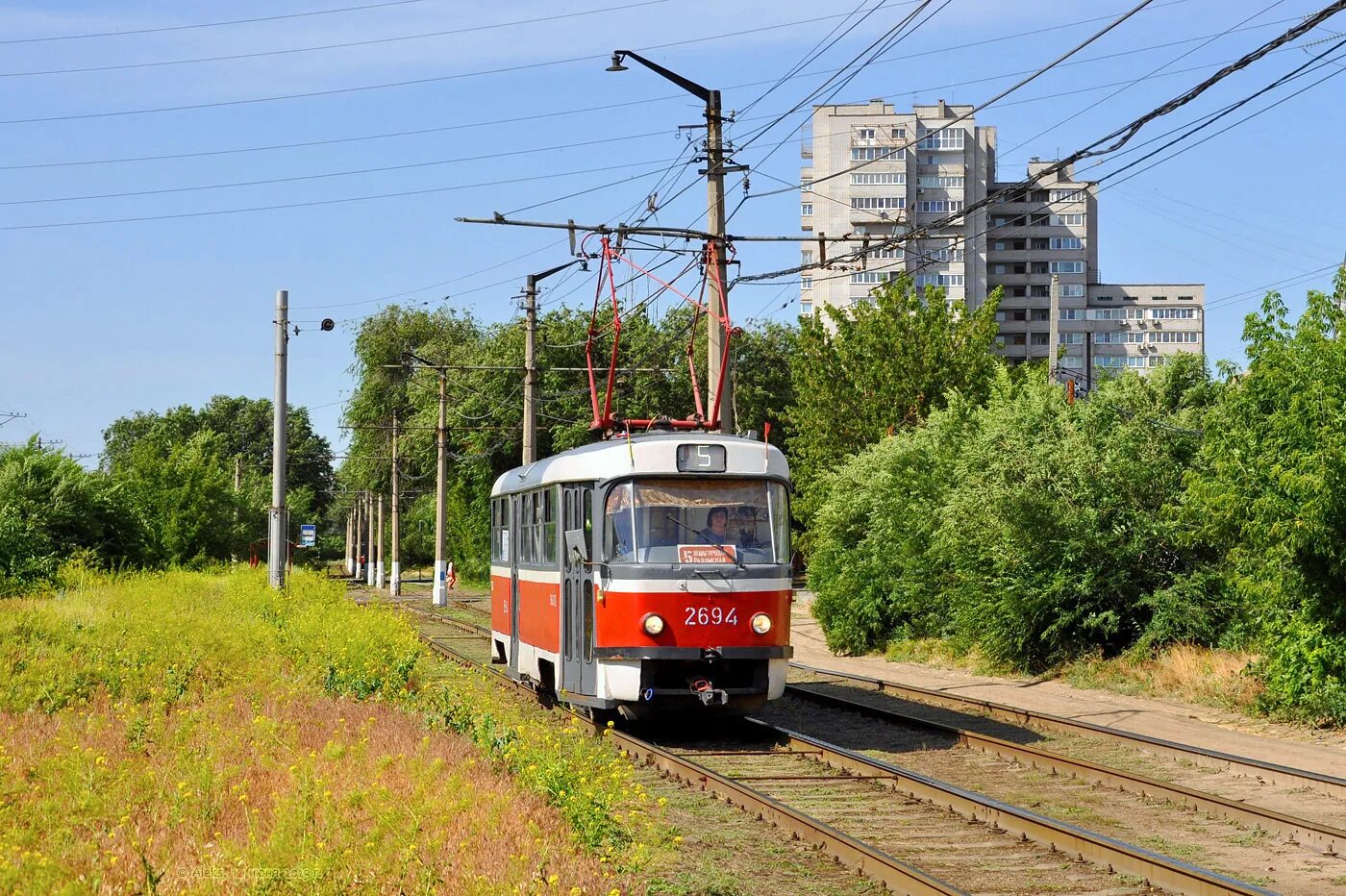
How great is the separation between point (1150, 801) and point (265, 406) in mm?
124656

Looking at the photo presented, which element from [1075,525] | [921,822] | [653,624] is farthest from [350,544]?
[921,822]

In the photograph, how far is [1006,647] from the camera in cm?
2372

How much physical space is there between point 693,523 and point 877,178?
96.8 meters

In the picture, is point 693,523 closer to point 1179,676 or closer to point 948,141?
point 1179,676

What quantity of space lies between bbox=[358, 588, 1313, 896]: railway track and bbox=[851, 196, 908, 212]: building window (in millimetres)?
95083

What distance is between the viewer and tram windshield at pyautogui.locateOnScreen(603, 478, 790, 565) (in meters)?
15.2

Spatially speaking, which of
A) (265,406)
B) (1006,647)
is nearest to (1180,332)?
(265,406)

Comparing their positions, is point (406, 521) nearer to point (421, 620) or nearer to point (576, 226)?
point (421, 620)

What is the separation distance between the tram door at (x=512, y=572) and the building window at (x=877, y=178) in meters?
90.7

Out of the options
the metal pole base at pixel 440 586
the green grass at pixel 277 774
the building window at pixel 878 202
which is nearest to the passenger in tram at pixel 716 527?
the green grass at pixel 277 774

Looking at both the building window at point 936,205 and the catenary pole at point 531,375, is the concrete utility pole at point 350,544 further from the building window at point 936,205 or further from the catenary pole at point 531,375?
the catenary pole at point 531,375

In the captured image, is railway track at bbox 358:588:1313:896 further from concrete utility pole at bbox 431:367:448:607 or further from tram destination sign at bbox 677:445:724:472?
concrete utility pole at bbox 431:367:448:607

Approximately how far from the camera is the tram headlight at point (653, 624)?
14.9 meters

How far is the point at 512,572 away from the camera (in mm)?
20609
